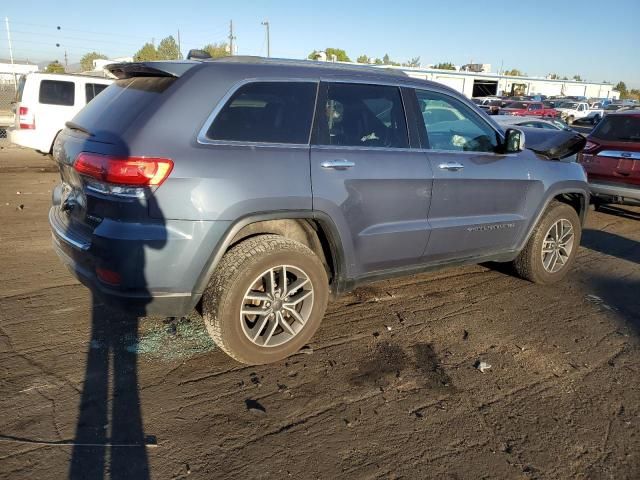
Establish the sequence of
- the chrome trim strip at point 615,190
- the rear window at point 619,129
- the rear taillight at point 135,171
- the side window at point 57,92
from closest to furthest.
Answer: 1. the rear taillight at point 135,171
2. the chrome trim strip at point 615,190
3. the rear window at point 619,129
4. the side window at point 57,92

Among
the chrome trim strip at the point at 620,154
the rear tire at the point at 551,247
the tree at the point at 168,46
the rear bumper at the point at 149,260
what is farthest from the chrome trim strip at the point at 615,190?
the tree at the point at 168,46

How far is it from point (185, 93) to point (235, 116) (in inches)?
12.6

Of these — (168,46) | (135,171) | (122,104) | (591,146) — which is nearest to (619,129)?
(591,146)

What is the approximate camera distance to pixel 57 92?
1162 cm

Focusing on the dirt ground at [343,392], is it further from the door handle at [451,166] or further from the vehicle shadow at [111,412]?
the door handle at [451,166]

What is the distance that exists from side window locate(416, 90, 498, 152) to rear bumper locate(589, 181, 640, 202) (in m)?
4.37

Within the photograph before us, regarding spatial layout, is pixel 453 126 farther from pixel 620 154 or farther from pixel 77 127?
pixel 620 154

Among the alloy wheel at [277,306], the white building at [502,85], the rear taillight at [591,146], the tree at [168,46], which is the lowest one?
the alloy wheel at [277,306]

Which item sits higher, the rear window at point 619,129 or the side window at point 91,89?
the side window at point 91,89

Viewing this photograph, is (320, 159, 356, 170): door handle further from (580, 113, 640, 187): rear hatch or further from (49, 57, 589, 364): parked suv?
(580, 113, 640, 187): rear hatch

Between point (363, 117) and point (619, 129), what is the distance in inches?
246

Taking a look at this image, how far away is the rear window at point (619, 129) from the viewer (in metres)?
7.87

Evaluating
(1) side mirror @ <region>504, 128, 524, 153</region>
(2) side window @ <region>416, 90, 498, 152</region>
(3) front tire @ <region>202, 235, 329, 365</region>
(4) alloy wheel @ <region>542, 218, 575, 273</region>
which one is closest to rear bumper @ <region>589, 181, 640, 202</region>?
(4) alloy wheel @ <region>542, 218, 575, 273</region>

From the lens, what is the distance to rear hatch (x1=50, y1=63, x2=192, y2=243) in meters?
2.83
